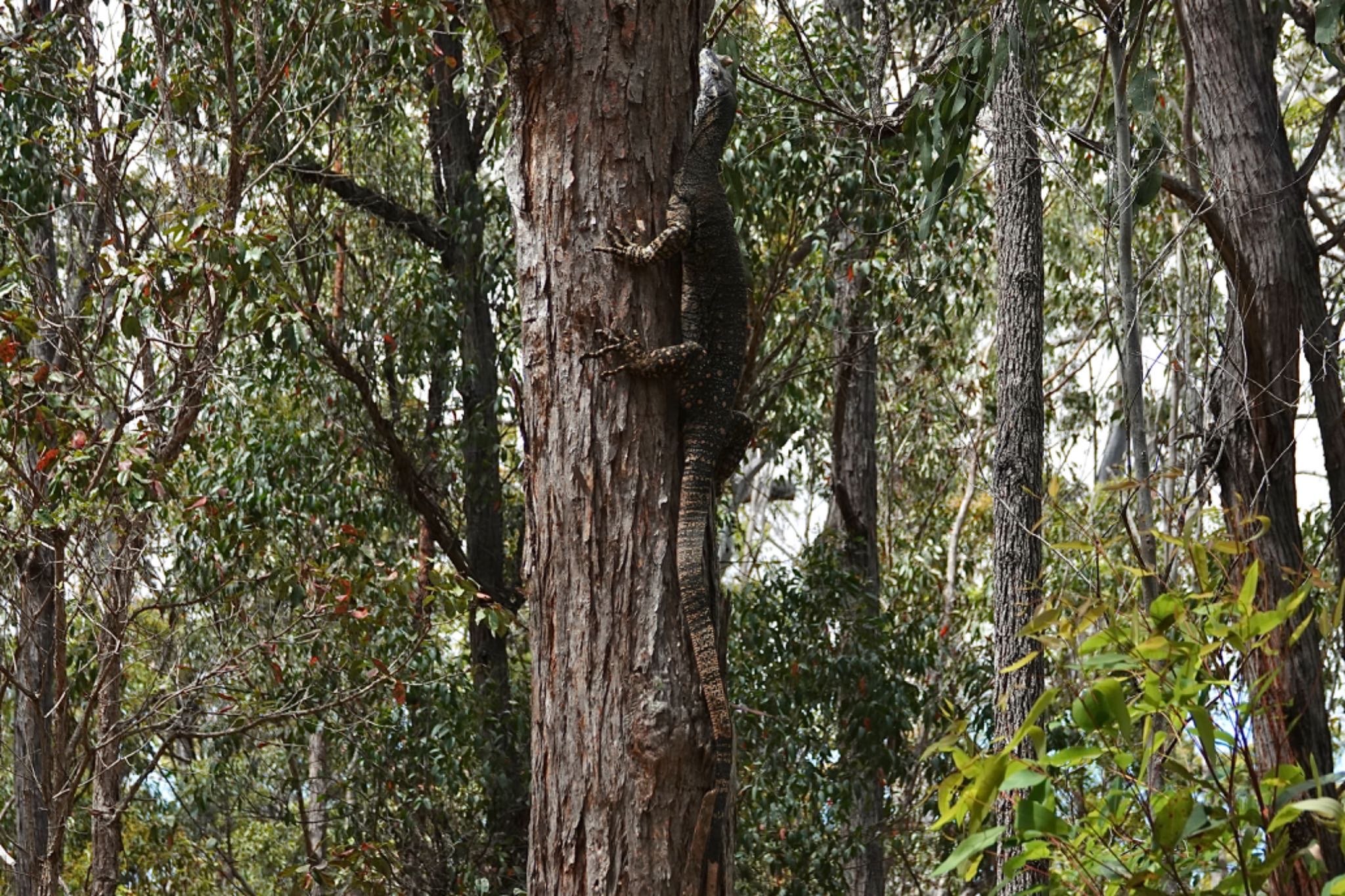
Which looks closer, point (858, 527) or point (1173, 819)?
point (1173, 819)

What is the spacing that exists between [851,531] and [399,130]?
3.78 metres

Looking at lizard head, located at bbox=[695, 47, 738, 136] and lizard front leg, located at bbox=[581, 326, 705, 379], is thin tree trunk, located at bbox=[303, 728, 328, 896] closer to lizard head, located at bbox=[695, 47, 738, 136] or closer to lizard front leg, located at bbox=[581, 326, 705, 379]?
lizard head, located at bbox=[695, 47, 738, 136]

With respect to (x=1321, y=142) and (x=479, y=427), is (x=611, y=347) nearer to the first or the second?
(x=1321, y=142)

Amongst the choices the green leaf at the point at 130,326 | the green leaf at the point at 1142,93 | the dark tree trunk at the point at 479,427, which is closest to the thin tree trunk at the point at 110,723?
the green leaf at the point at 130,326

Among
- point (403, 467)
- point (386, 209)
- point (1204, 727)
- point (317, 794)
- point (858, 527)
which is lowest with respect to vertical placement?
point (317, 794)

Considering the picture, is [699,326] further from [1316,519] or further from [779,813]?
[1316,519]

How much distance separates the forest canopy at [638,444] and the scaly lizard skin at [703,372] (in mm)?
12

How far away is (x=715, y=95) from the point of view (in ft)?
11.8

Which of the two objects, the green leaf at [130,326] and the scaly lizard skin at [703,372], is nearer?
the scaly lizard skin at [703,372]

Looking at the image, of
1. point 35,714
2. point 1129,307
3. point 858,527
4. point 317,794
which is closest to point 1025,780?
point 1129,307

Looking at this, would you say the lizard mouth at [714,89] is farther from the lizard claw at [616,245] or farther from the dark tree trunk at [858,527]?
the dark tree trunk at [858,527]

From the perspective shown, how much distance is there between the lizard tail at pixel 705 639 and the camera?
8.35 ft

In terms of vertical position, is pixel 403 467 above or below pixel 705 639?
above

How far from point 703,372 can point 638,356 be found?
0.21 meters
